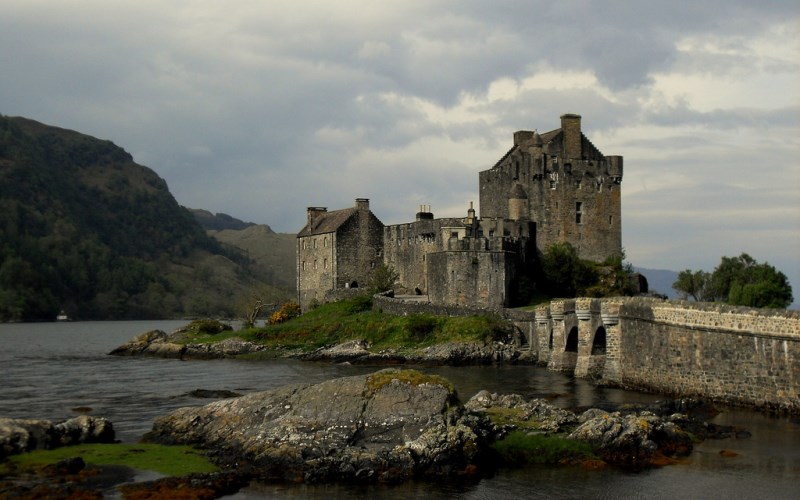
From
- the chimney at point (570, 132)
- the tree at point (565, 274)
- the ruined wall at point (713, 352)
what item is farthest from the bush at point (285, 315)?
the ruined wall at point (713, 352)

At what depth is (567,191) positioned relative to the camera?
222ft

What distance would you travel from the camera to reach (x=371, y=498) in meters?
23.4

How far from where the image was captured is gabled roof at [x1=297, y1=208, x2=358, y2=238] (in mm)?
77800

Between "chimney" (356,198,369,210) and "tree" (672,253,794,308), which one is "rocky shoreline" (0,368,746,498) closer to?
"tree" (672,253,794,308)

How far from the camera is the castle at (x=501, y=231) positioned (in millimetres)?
61938

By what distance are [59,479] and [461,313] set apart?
37994 millimetres

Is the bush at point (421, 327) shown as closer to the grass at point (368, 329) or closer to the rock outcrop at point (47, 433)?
the grass at point (368, 329)

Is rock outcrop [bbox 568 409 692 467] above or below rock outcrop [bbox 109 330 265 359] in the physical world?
below

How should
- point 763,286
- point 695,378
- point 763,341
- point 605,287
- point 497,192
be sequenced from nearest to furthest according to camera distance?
point 763,341, point 695,378, point 763,286, point 605,287, point 497,192

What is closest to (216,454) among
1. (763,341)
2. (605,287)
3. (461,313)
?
(763,341)

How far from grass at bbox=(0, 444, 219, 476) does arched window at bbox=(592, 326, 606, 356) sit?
23.7 m

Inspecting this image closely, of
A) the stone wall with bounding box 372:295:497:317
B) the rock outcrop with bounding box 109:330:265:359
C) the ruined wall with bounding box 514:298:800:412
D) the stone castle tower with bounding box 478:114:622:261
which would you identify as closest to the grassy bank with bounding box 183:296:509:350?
the stone wall with bounding box 372:295:497:317

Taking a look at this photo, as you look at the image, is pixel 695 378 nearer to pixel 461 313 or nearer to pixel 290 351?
pixel 461 313

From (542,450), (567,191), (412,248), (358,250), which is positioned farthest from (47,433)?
(358,250)
